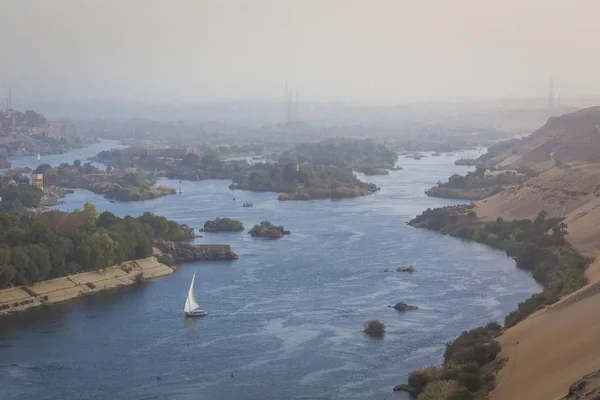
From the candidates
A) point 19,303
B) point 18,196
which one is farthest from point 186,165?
point 19,303

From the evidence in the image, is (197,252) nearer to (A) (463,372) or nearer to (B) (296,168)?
(A) (463,372)

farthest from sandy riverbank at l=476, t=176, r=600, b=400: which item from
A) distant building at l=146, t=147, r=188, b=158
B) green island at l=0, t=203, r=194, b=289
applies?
distant building at l=146, t=147, r=188, b=158

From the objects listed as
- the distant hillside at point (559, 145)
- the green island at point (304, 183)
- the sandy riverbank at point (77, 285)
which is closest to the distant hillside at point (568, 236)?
the distant hillside at point (559, 145)

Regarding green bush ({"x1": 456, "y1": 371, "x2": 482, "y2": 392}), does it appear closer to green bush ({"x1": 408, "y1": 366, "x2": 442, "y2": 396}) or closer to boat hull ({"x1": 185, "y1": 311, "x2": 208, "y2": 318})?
green bush ({"x1": 408, "y1": 366, "x2": 442, "y2": 396})

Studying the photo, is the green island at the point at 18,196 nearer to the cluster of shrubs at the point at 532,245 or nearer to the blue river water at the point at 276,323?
the blue river water at the point at 276,323

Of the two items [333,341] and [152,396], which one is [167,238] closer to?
[333,341]

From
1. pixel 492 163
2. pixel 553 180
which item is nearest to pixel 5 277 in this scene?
pixel 553 180
